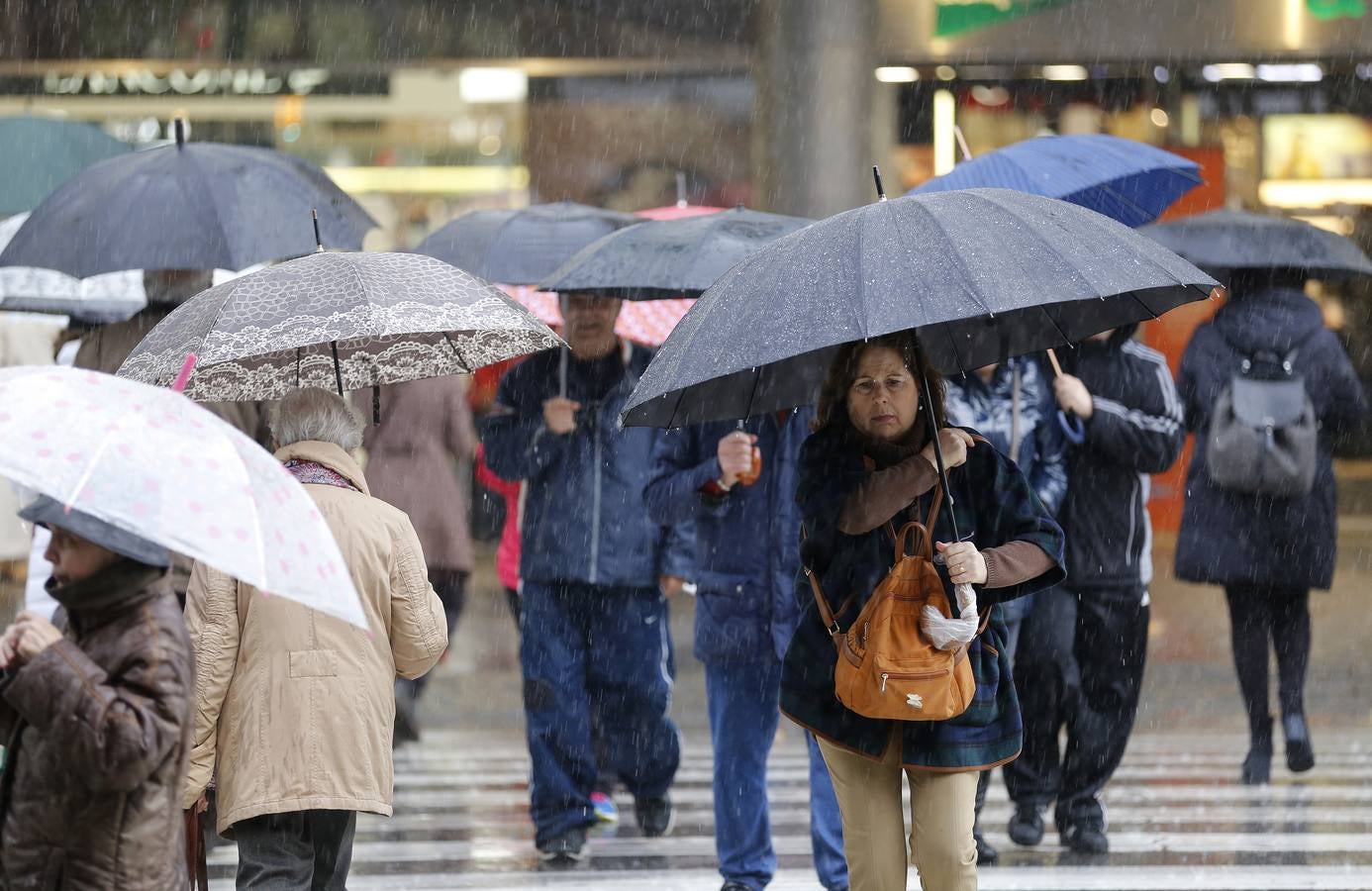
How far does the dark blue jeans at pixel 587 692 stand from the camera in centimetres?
791

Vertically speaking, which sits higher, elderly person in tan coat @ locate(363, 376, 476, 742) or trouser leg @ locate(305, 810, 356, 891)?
elderly person in tan coat @ locate(363, 376, 476, 742)

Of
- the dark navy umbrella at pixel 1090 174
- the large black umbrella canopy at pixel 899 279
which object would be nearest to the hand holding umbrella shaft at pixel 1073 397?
the dark navy umbrella at pixel 1090 174

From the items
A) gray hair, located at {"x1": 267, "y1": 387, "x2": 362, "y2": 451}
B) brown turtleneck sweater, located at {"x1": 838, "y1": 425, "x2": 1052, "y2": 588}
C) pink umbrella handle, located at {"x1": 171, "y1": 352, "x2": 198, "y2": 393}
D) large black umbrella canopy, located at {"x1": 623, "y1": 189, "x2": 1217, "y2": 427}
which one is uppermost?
large black umbrella canopy, located at {"x1": 623, "y1": 189, "x2": 1217, "y2": 427}

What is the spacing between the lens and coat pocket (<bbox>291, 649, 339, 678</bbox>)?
518cm

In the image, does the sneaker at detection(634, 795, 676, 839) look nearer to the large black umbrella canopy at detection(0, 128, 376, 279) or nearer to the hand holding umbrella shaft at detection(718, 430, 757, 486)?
the hand holding umbrella shaft at detection(718, 430, 757, 486)

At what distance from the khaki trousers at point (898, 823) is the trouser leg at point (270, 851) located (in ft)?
4.62

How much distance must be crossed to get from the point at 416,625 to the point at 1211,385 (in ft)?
16.3

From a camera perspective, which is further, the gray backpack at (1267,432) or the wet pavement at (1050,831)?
the gray backpack at (1267,432)

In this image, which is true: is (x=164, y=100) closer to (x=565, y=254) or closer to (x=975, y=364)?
(x=565, y=254)

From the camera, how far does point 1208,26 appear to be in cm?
1623

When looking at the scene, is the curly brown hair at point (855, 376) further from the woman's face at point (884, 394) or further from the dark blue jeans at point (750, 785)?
the dark blue jeans at point (750, 785)

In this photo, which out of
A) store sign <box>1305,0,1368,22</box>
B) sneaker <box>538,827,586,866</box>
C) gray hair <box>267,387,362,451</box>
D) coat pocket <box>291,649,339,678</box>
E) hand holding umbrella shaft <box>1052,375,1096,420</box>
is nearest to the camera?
coat pocket <box>291,649,339,678</box>

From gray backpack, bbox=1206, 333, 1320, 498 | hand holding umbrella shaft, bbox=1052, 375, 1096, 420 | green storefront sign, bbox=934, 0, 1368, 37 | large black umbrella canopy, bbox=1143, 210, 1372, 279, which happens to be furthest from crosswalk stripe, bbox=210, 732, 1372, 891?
green storefront sign, bbox=934, 0, 1368, 37

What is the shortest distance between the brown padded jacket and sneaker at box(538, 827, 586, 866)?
390 cm
